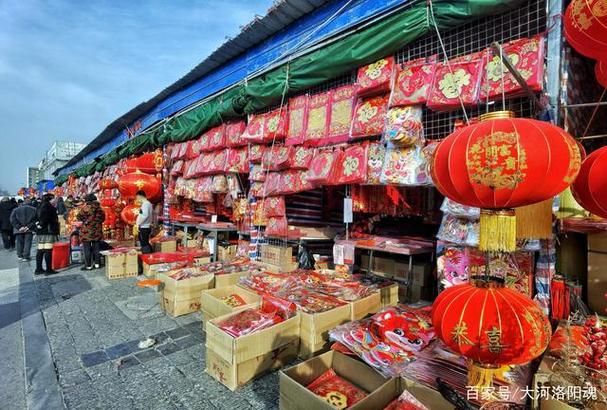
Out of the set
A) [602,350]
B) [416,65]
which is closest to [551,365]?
[602,350]

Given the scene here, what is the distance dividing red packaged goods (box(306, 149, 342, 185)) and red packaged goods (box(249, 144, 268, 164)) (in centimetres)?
177

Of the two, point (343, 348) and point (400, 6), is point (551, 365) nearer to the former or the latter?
point (343, 348)

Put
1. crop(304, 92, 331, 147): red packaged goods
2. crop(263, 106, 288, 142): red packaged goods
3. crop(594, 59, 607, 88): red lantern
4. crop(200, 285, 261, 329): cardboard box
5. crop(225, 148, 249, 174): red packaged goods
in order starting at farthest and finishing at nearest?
crop(225, 148, 249, 174): red packaged goods < crop(263, 106, 288, 142): red packaged goods < crop(304, 92, 331, 147): red packaged goods < crop(200, 285, 261, 329): cardboard box < crop(594, 59, 607, 88): red lantern

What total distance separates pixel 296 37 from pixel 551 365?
5.94 m

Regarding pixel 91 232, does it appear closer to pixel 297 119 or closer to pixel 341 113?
pixel 297 119

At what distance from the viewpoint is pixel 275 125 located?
632 centimetres

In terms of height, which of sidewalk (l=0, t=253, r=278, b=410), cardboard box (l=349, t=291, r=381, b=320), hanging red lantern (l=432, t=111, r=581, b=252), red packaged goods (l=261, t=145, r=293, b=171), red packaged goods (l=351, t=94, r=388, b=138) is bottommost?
sidewalk (l=0, t=253, r=278, b=410)

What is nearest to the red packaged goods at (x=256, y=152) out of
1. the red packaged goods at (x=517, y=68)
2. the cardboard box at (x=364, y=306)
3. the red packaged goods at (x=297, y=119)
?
the red packaged goods at (x=297, y=119)

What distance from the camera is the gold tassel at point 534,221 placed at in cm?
301

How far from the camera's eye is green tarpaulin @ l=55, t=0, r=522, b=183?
3705mm

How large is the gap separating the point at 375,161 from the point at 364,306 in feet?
6.33

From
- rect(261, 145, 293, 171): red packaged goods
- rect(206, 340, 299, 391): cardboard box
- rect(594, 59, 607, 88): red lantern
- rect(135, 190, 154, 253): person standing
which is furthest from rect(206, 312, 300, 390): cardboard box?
rect(135, 190, 154, 253): person standing

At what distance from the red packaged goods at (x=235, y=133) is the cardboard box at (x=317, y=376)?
5.19m

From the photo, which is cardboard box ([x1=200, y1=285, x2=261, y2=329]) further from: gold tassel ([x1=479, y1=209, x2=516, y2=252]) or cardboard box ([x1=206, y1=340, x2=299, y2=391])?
gold tassel ([x1=479, y1=209, x2=516, y2=252])
